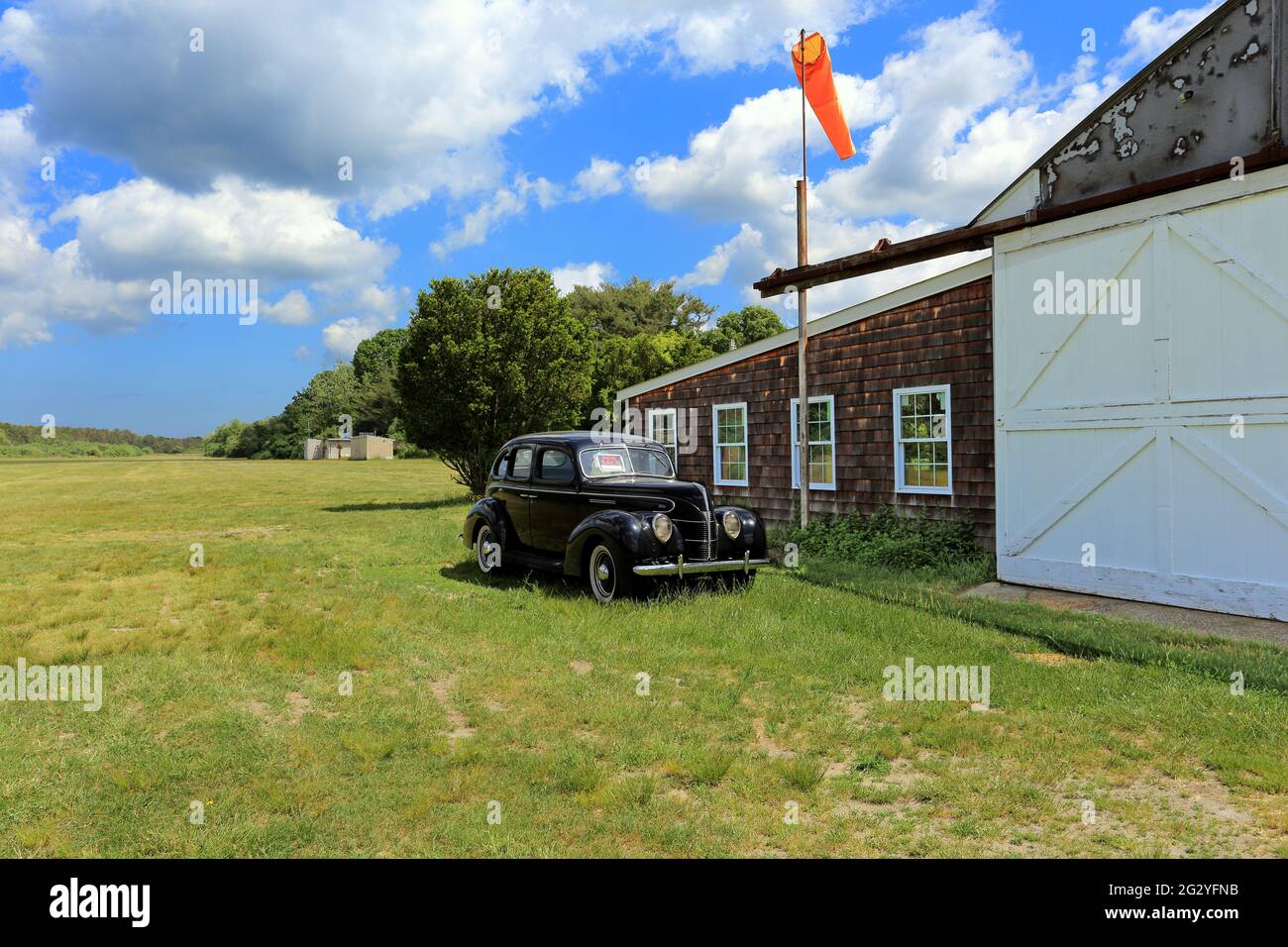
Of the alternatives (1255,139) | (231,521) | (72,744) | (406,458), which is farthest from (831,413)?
(406,458)

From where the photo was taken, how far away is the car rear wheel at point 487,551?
432 inches

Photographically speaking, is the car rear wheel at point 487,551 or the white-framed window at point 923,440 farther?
the white-framed window at point 923,440

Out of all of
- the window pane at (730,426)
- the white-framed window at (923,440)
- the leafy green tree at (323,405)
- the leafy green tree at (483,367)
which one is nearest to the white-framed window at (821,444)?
the white-framed window at (923,440)

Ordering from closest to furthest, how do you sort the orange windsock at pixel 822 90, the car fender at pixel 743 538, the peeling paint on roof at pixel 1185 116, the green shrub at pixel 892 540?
the peeling paint on roof at pixel 1185 116, the car fender at pixel 743 538, the green shrub at pixel 892 540, the orange windsock at pixel 822 90

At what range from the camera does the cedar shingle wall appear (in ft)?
38.1

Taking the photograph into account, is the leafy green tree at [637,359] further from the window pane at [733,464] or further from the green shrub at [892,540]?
the green shrub at [892,540]

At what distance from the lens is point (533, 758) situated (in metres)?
4.53

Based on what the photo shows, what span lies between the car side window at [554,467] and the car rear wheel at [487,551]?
3.99 feet

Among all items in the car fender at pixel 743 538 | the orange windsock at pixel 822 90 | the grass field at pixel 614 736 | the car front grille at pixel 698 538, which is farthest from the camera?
the orange windsock at pixel 822 90

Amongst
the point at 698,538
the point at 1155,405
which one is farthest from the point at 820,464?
the point at 1155,405

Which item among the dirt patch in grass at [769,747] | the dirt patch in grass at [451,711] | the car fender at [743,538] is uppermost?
the car fender at [743,538]

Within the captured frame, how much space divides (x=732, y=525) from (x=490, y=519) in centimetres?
362

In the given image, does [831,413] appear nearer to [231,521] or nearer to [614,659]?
[614,659]

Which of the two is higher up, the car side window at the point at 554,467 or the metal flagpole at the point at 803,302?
the metal flagpole at the point at 803,302
